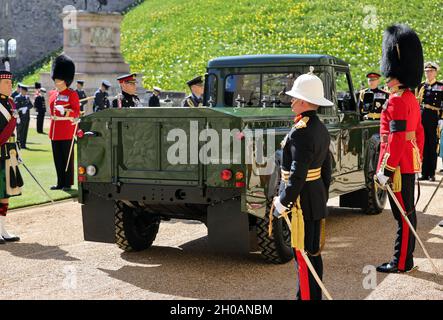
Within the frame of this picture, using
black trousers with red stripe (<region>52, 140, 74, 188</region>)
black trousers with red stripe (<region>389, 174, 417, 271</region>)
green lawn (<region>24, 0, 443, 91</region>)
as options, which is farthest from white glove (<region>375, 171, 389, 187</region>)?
green lawn (<region>24, 0, 443, 91</region>)

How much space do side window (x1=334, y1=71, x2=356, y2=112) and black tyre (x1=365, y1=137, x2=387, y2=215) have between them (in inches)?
27.1

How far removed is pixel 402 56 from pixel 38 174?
29.3ft

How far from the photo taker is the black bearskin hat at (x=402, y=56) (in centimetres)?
787

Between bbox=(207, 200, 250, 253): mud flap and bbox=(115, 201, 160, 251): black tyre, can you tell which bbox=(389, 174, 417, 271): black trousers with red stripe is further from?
bbox=(115, 201, 160, 251): black tyre

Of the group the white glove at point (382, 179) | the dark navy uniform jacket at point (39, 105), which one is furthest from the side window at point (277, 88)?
the dark navy uniform jacket at point (39, 105)

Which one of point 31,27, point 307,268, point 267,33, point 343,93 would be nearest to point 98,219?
point 307,268

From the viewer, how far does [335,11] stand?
42969 mm

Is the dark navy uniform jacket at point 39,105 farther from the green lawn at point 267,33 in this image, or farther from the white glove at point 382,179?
the white glove at point 382,179

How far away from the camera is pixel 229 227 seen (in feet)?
24.3

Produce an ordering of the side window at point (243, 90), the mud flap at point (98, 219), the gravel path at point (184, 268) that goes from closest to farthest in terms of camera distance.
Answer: the gravel path at point (184, 268) → the mud flap at point (98, 219) → the side window at point (243, 90)

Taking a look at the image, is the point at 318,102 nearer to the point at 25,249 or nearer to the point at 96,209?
the point at 96,209

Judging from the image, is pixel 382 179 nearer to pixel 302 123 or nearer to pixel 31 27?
pixel 302 123

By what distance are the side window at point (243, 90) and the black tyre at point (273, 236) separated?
2.16 m

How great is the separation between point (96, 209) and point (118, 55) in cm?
2572
